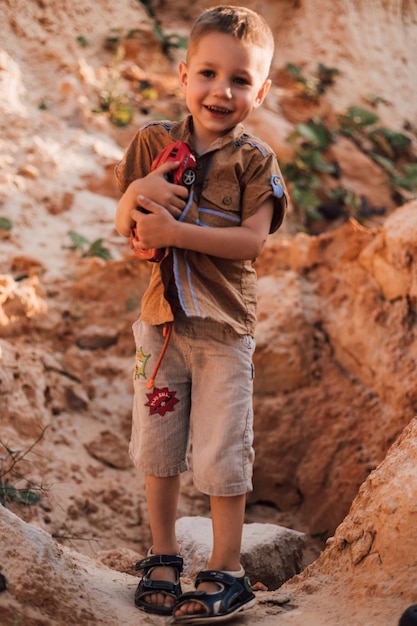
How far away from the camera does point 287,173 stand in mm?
7000

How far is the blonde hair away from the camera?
2.18 m

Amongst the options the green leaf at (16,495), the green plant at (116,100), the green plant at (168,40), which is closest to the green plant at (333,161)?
the green plant at (168,40)

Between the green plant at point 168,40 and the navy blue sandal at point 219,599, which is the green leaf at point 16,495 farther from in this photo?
the green plant at point 168,40

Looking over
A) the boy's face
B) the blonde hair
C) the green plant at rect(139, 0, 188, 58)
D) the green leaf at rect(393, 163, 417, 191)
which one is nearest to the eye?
the boy's face

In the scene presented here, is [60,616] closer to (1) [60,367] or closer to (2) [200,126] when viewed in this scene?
(2) [200,126]

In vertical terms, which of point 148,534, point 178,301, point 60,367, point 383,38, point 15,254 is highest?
point 383,38

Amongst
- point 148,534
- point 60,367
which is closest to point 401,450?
point 148,534

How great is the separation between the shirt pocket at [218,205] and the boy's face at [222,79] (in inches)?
7.4

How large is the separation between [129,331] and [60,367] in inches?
20.4

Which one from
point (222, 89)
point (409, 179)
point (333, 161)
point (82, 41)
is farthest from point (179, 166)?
point (409, 179)

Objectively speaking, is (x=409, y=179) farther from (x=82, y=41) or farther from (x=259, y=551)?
(x=259, y=551)

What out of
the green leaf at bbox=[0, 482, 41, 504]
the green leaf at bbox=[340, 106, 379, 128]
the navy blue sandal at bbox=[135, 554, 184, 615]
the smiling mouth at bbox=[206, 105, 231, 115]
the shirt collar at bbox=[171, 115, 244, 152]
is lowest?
the green leaf at bbox=[0, 482, 41, 504]

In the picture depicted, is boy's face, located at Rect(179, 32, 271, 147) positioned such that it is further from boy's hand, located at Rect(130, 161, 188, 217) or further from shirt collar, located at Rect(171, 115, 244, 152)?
boy's hand, located at Rect(130, 161, 188, 217)

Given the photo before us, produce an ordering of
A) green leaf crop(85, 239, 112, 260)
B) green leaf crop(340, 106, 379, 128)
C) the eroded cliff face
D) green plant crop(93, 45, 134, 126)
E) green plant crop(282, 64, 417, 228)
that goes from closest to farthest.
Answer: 1. the eroded cliff face
2. green leaf crop(85, 239, 112, 260)
3. green plant crop(93, 45, 134, 126)
4. green plant crop(282, 64, 417, 228)
5. green leaf crop(340, 106, 379, 128)
